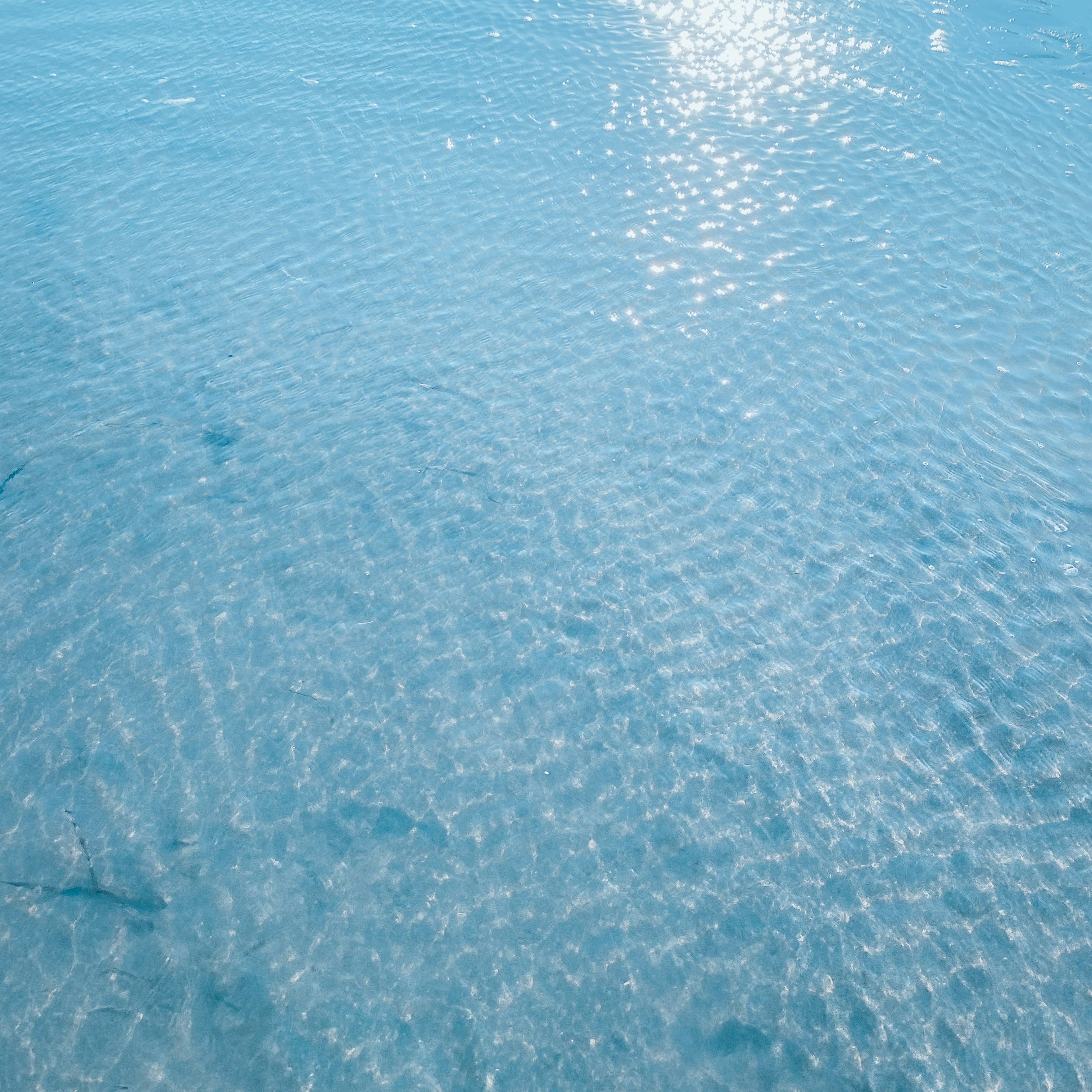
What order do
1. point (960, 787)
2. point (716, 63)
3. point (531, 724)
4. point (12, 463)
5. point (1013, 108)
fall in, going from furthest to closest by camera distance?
point (716, 63) < point (1013, 108) < point (12, 463) < point (531, 724) < point (960, 787)

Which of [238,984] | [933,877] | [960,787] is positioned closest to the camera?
[238,984]

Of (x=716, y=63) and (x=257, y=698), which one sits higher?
(x=716, y=63)

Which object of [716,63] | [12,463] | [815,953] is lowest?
[815,953]

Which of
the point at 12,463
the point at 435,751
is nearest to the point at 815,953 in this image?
the point at 435,751

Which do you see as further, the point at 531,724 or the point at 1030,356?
the point at 1030,356

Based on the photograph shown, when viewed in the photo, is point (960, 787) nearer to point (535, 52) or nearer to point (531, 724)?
point (531, 724)

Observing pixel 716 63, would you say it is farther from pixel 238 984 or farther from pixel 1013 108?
pixel 238 984

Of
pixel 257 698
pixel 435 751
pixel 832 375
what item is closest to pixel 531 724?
pixel 435 751
